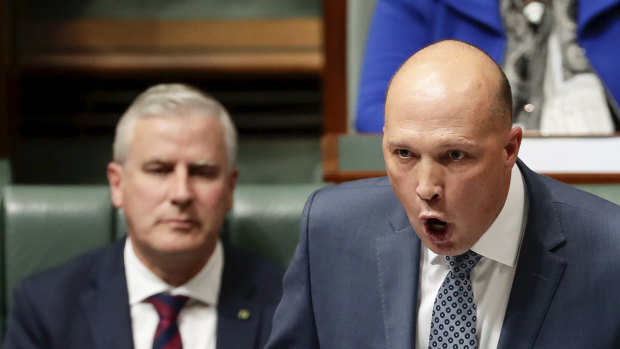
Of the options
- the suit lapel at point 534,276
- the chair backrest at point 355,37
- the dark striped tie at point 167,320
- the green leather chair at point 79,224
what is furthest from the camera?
the chair backrest at point 355,37

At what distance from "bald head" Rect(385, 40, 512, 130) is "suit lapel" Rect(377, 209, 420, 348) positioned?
19 centimetres

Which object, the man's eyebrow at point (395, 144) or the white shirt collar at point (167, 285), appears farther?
the white shirt collar at point (167, 285)

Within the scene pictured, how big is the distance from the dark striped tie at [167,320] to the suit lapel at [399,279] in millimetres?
439

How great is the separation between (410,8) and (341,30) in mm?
460

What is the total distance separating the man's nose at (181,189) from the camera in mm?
1387

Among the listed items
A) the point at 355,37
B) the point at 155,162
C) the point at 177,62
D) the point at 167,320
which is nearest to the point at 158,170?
the point at 155,162

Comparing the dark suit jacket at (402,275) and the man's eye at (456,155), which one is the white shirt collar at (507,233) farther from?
the man's eye at (456,155)

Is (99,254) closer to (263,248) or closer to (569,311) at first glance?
(263,248)

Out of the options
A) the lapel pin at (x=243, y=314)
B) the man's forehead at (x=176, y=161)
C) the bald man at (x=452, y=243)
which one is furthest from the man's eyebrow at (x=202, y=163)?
the bald man at (x=452, y=243)

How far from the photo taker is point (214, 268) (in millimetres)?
1444

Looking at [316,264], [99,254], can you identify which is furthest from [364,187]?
[99,254]

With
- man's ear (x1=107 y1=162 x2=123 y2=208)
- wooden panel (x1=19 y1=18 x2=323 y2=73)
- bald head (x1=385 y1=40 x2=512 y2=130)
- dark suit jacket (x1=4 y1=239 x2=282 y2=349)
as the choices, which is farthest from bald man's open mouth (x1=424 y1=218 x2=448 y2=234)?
wooden panel (x1=19 y1=18 x2=323 y2=73)

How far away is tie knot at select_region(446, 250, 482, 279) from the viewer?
3.36 feet

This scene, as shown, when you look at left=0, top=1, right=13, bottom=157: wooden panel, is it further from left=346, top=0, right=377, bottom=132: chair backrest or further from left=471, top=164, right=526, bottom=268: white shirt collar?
left=471, top=164, right=526, bottom=268: white shirt collar
